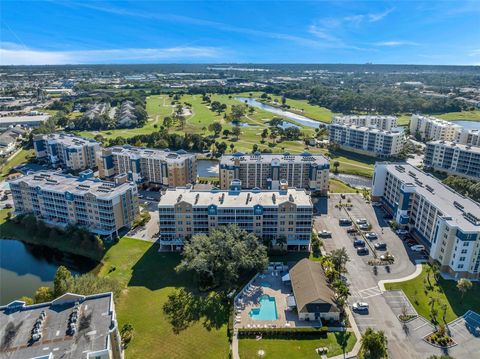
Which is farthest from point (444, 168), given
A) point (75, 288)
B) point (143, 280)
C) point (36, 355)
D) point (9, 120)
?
point (9, 120)

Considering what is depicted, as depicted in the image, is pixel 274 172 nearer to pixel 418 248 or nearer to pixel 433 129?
pixel 418 248

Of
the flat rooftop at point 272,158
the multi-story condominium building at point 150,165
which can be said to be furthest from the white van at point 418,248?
the multi-story condominium building at point 150,165

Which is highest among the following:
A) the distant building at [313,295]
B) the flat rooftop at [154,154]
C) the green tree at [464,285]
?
the flat rooftop at [154,154]

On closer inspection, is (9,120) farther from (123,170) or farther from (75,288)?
(75,288)

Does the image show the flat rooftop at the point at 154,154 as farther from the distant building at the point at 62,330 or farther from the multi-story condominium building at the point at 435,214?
the distant building at the point at 62,330

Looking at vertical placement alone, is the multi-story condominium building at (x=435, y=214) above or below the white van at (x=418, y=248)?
above

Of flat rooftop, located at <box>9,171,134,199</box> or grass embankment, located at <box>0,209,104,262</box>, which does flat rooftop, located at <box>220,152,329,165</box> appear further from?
grass embankment, located at <box>0,209,104,262</box>

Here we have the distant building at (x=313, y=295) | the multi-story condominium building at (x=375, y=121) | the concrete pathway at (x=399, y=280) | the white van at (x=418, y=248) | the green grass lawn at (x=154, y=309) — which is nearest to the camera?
the green grass lawn at (x=154, y=309)

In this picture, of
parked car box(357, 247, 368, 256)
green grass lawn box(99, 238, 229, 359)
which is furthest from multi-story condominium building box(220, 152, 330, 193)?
green grass lawn box(99, 238, 229, 359)
